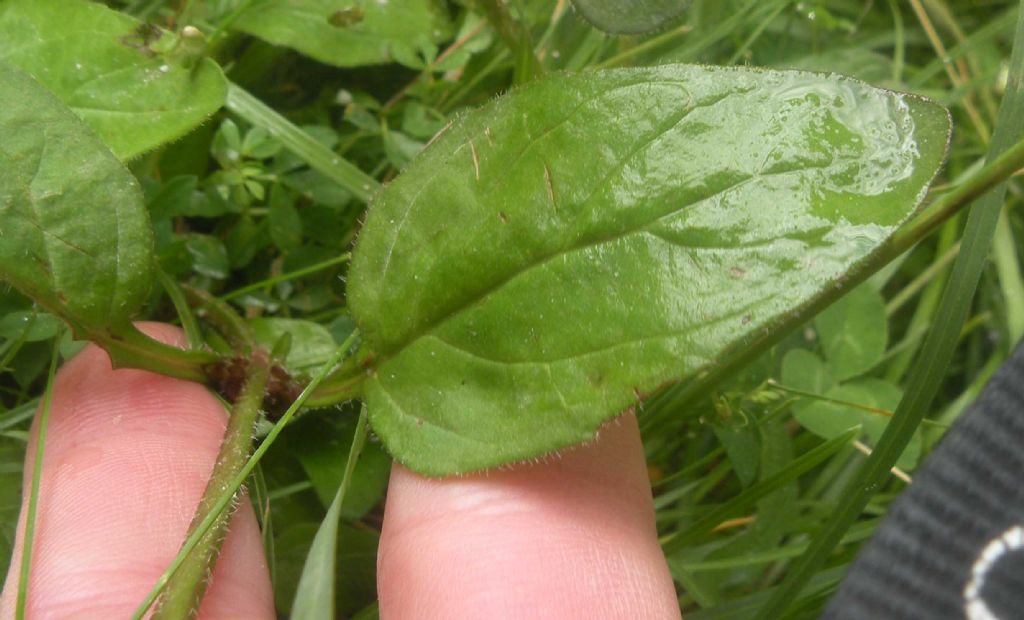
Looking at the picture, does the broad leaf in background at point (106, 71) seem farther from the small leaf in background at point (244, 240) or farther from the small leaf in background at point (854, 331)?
the small leaf in background at point (854, 331)

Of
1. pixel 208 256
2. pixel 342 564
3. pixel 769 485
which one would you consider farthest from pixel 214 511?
pixel 769 485

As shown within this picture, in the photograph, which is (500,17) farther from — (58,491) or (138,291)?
(58,491)

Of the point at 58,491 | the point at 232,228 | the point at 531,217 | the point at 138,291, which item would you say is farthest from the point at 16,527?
the point at 531,217

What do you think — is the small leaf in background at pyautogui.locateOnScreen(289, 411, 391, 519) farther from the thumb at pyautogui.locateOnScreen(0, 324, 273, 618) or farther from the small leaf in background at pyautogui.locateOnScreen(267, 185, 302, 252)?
the small leaf in background at pyautogui.locateOnScreen(267, 185, 302, 252)

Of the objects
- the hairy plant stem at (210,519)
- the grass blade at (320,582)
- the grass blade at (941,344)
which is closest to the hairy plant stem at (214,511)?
the hairy plant stem at (210,519)

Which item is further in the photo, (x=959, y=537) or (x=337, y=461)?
(x=337, y=461)

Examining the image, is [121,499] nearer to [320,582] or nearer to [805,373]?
[320,582]

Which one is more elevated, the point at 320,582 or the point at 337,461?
the point at 320,582
